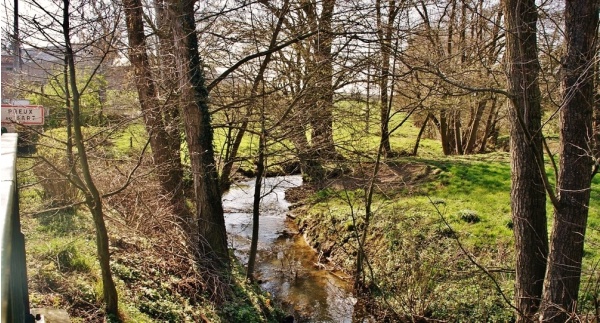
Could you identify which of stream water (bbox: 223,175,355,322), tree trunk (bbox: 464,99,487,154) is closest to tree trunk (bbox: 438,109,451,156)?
tree trunk (bbox: 464,99,487,154)

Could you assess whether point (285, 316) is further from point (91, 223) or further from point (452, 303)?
point (91, 223)

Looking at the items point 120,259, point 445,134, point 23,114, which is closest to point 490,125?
point 445,134

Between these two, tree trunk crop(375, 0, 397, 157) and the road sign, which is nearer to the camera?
the road sign

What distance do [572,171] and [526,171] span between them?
0.72 metres

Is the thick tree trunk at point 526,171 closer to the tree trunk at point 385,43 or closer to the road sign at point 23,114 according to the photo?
the tree trunk at point 385,43

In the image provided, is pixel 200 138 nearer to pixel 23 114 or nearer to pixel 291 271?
pixel 23 114

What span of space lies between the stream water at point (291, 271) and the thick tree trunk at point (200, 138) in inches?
30.5

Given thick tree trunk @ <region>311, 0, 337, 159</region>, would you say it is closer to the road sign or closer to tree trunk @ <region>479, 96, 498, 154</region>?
the road sign

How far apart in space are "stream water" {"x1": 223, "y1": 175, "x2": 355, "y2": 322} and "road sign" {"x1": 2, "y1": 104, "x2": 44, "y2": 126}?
4001mm

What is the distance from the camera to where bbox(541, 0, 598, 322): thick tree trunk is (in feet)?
16.7

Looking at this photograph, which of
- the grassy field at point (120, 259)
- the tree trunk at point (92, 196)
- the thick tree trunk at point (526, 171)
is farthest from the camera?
the thick tree trunk at point (526, 171)

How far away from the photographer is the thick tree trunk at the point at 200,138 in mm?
7609

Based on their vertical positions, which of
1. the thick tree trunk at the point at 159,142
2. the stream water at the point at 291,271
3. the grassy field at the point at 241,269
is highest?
the thick tree trunk at the point at 159,142

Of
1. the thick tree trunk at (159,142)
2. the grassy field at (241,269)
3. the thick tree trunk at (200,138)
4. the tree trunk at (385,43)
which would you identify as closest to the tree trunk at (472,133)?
the grassy field at (241,269)
